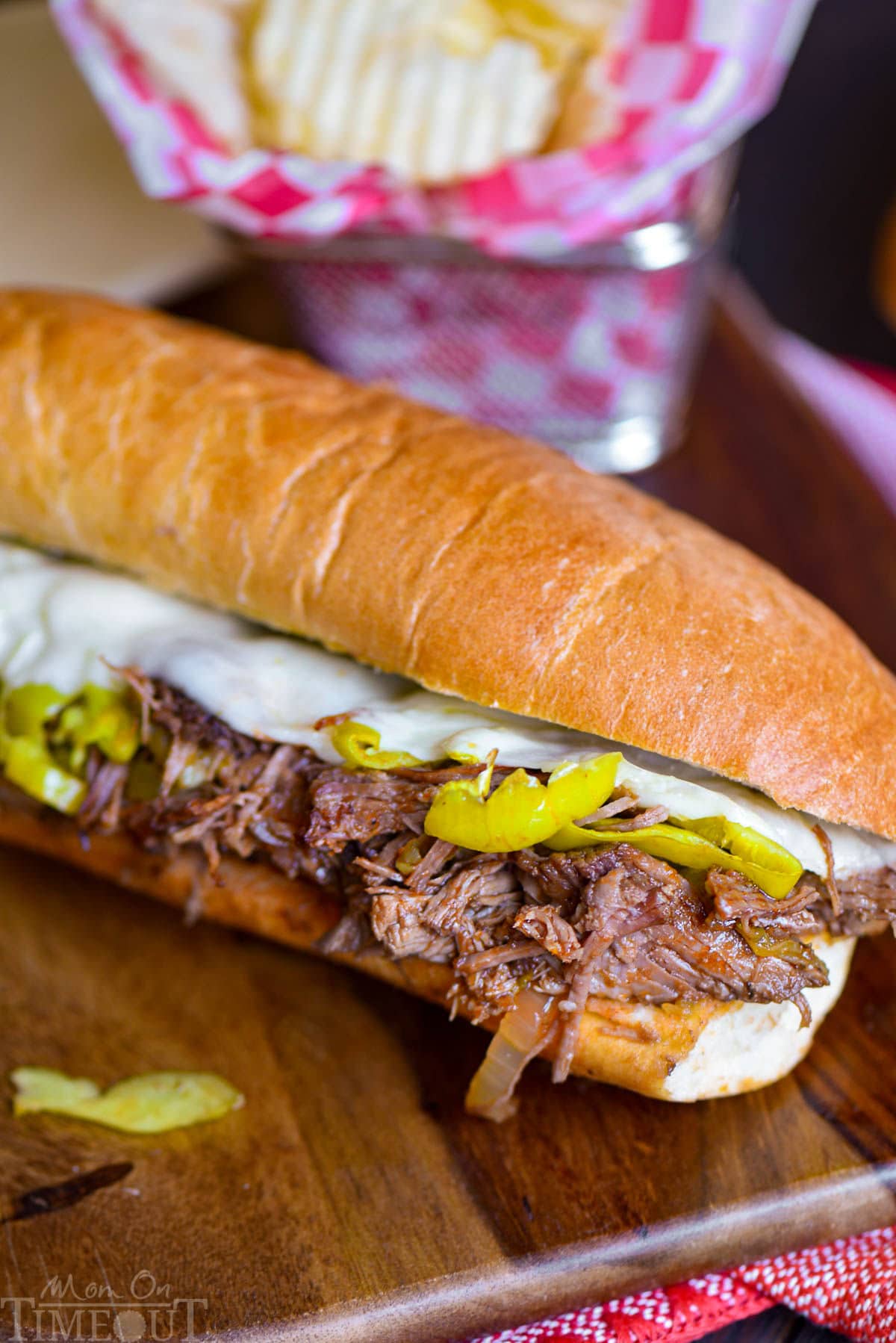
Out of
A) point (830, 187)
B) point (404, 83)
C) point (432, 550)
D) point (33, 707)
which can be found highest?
point (404, 83)

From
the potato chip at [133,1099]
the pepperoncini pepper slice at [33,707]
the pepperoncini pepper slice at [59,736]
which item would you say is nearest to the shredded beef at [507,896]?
the pepperoncini pepper slice at [59,736]

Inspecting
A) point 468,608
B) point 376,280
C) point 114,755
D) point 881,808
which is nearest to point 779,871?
point 881,808

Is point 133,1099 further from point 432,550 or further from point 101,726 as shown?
point 432,550

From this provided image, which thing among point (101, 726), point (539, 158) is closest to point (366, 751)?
point (101, 726)

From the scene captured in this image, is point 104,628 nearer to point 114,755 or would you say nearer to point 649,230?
point 114,755

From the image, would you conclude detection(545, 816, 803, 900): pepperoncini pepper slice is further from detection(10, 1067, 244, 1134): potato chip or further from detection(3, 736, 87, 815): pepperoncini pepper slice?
detection(3, 736, 87, 815): pepperoncini pepper slice

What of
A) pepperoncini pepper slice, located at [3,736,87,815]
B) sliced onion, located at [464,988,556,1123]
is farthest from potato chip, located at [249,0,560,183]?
sliced onion, located at [464,988,556,1123]
